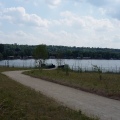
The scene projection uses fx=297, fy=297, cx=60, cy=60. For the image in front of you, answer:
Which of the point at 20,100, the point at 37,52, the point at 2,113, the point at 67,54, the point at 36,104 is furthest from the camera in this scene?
the point at 67,54

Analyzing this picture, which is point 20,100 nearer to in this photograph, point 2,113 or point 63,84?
point 2,113

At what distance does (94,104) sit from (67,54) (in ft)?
317

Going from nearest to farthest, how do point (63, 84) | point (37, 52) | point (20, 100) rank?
1. point (20, 100)
2. point (63, 84)
3. point (37, 52)

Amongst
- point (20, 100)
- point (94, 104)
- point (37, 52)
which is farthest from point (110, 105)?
point (37, 52)

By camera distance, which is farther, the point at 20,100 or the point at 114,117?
the point at 20,100

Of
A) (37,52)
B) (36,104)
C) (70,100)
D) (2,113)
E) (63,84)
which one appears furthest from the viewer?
(37,52)

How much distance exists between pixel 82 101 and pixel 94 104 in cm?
107

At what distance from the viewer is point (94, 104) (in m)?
12.6

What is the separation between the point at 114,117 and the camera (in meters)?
9.91

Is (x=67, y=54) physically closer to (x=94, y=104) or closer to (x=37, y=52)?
(x=37, y=52)

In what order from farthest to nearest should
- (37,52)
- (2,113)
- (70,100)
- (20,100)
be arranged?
(37,52), (70,100), (20,100), (2,113)

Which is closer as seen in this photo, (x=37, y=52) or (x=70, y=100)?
(x=70, y=100)

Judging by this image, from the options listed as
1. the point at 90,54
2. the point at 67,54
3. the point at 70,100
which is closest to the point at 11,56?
the point at 67,54

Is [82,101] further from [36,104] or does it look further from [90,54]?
[90,54]
